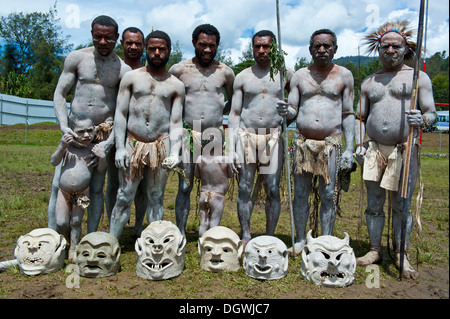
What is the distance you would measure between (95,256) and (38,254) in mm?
602

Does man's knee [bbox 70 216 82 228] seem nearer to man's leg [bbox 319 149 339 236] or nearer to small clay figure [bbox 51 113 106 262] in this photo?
small clay figure [bbox 51 113 106 262]

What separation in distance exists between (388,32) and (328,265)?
9.01 feet

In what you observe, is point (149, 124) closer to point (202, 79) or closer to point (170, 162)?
point (170, 162)

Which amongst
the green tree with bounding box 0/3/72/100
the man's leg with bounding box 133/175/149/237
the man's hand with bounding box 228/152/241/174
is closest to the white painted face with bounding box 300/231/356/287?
the man's hand with bounding box 228/152/241/174

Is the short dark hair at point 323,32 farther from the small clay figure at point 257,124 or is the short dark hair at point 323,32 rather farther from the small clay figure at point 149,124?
the small clay figure at point 149,124

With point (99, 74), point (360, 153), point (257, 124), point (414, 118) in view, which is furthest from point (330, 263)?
point (99, 74)

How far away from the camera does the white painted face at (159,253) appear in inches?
158

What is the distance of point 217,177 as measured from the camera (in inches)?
190

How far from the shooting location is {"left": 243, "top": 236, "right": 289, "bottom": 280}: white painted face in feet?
13.3

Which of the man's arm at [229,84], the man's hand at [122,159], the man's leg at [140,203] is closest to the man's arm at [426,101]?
the man's arm at [229,84]

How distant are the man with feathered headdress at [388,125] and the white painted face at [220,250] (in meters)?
1.53

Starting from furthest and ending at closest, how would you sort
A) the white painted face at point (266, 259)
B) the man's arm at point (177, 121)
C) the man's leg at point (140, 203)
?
the man's leg at point (140, 203) < the man's arm at point (177, 121) < the white painted face at point (266, 259)

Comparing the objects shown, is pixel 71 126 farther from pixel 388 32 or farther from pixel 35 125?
pixel 35 125

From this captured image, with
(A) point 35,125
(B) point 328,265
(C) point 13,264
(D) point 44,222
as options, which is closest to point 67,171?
(C) point 13,264
